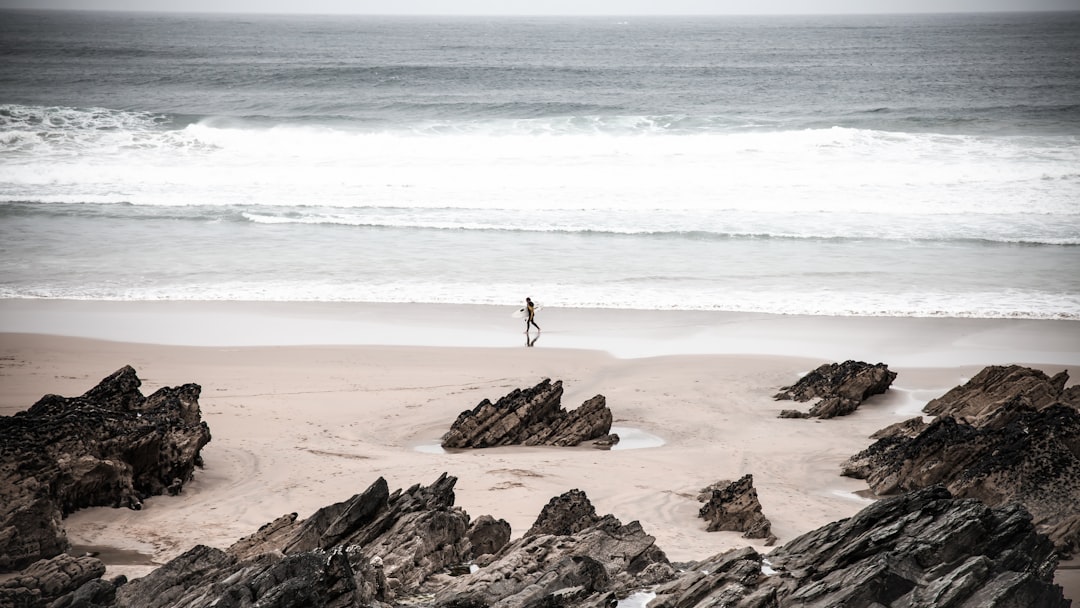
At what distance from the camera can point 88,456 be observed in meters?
9.96

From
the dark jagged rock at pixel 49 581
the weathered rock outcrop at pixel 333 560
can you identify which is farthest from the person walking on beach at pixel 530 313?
the dark jagged rock at pixel 49 581

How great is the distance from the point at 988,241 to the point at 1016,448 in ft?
52.6

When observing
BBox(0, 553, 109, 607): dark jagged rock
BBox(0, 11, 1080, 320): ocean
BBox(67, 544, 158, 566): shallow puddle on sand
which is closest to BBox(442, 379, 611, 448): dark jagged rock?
BBox(67, 544, 158, 566): shallow puddle on sand

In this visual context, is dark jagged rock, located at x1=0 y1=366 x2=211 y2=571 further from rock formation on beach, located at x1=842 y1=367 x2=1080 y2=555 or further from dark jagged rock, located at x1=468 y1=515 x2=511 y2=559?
rock formation on beach, located at x1=842 y1=367 x2=1080 y2=555

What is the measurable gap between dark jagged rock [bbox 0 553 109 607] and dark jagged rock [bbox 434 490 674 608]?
2638 mm

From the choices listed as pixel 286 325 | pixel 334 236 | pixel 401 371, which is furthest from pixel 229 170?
pixel 401 371

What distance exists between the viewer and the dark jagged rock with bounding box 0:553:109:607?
→ 7.19 meters

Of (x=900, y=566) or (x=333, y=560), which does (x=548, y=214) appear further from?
(x=333, y=560)

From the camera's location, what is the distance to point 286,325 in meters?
18.4

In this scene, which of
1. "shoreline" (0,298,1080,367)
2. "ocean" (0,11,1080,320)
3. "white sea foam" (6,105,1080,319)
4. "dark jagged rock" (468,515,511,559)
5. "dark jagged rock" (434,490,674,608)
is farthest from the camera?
"ocean" (0,11,1080,320)

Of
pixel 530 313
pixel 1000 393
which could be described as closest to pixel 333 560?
pixel 1000 393

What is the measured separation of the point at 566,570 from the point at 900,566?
2246 millimetres

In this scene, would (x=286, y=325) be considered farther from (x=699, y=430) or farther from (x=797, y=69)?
(x=797, y=69)

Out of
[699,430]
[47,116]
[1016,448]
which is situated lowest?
[699,430]
